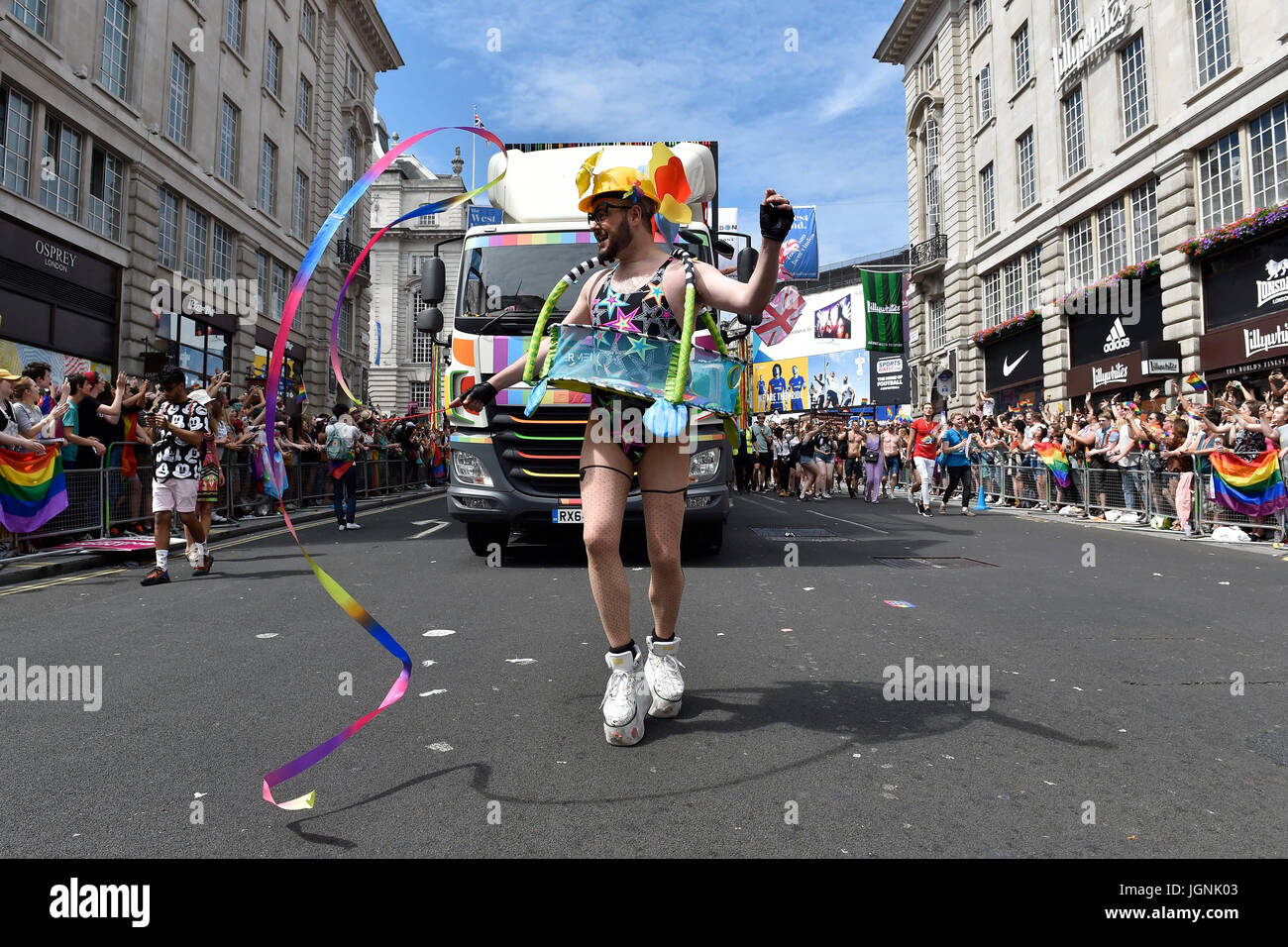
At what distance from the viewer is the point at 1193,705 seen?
3.33m

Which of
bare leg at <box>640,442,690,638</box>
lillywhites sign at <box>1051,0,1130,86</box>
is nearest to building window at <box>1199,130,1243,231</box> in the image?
lillywhites sign at <box>1051,0,1130,86</box>

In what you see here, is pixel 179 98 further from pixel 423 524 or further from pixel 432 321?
pixel 432 321

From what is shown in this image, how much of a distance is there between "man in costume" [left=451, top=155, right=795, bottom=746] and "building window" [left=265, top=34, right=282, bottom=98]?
27929mm

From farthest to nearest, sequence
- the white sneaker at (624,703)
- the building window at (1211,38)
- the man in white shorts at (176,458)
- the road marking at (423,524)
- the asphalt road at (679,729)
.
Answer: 1. the building window at (1211,38)
2. the road marking at (423,524)
3. the man in white shorts at (176,458)
4. the white sneaker at (624,703)
5. the asphalt road at (679,729)

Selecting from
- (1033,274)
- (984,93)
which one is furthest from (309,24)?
(1033,274)

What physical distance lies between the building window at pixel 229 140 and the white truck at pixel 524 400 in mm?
19522

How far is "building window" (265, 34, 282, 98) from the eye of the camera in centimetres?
2631

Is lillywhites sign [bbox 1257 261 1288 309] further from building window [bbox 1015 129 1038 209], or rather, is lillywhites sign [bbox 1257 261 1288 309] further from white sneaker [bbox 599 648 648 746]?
white sneaker [bbox 599 648 648 746]

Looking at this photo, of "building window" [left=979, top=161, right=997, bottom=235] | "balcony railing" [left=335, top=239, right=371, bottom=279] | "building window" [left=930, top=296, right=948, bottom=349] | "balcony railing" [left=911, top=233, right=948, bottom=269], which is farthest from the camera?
"building window" [left=930, top=296, right=948, bottom=349]

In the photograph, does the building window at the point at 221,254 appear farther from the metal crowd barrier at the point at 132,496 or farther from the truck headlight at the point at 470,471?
the truck headlight at the point at 470,471

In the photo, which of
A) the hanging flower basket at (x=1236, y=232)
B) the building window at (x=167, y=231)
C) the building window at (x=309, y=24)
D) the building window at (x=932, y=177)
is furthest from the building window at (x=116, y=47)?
the building window at (x=932, y=177)

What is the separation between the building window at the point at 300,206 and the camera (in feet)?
96.1

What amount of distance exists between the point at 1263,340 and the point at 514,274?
16.5m
